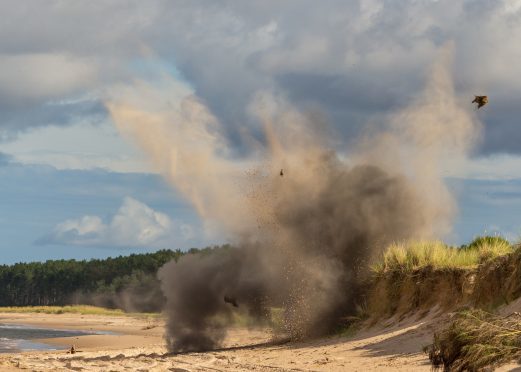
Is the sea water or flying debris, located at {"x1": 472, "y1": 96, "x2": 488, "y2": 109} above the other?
flying debris, located at {"x1": 472, "y1": 96, "x2": 488, "y2": 109}

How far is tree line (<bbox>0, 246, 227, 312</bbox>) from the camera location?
111 meters

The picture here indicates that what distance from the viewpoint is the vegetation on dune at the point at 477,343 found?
681 inches

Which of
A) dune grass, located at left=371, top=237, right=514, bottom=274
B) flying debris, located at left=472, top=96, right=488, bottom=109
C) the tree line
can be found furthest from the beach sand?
the tree line

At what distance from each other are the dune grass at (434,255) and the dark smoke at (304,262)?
159 centimetres

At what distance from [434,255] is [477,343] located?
11521 millimetres

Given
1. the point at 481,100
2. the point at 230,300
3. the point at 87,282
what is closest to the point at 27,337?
the point at 230,300

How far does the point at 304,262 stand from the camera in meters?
33.0

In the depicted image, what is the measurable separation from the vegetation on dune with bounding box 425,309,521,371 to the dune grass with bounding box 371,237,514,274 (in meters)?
9.15

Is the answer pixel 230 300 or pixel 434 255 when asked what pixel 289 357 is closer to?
pixel 434 255

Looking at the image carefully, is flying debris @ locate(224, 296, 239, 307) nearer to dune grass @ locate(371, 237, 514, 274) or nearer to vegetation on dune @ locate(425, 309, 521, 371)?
dune grass @ locate(371, 237, 514, 274)

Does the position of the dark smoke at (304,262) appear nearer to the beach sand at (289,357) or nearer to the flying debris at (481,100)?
the beach sand at (289,357)

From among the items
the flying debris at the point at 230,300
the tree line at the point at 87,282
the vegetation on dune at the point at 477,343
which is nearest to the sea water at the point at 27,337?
the flying debris at the point at 230,300

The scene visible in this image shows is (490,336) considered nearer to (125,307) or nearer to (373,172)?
(373,172)

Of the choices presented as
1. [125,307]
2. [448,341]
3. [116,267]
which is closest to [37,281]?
[116,267]
